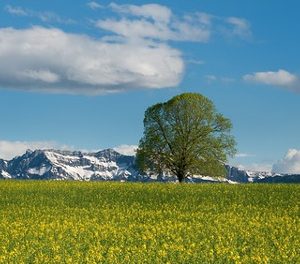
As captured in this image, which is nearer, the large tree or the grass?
the grass

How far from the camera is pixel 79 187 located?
4875cm

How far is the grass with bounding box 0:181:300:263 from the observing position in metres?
20.6

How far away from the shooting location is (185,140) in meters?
74.8

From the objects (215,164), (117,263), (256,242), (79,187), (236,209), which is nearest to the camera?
(117,263)

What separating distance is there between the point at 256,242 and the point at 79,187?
2576 cm

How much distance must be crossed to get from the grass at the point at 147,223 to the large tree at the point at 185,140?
23523 mm

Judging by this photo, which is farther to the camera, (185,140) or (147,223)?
(185,140)

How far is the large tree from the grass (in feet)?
77.2

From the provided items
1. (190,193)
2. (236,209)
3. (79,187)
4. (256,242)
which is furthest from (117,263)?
(79,187)

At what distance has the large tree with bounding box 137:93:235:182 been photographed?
244 ft

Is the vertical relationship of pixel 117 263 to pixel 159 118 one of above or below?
below

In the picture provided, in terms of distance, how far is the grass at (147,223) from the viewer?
67.7 feet

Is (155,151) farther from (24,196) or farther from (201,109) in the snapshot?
(24,196)

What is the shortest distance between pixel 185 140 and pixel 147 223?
43834mm
